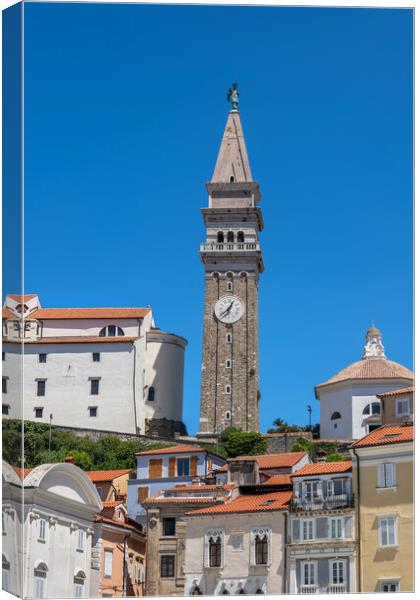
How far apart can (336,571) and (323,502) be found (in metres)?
2.57

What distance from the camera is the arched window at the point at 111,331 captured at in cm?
6631

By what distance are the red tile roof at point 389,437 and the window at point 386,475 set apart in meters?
0.55

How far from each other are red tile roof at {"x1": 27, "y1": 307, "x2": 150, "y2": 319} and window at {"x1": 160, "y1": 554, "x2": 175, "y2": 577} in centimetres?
3302

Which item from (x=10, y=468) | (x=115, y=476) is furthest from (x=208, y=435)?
(x=10, y=468)

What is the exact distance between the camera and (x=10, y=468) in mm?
21594

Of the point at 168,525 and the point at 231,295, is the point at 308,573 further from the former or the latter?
the point at 231,295

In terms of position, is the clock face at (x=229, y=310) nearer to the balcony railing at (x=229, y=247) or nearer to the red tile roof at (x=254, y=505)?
the balcony railing at (x=229, y=247)

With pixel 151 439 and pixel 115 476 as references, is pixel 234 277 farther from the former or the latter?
pixel 115 476

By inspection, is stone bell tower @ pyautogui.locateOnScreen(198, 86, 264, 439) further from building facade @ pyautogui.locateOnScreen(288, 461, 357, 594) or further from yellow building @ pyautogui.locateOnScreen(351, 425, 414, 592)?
yellow building @ pyautogui.locateOnScreen(351, 425, 414, 592)

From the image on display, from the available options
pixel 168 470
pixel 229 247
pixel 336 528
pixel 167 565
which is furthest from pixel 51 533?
pixel 229 247

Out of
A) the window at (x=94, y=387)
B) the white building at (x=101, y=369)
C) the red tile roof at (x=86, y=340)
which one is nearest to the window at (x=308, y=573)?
the white building at (x=101, y=369)

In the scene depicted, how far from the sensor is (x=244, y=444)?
58.2m

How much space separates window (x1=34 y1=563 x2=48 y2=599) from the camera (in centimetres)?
2377

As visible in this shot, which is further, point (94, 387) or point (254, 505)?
point (94, 387)
